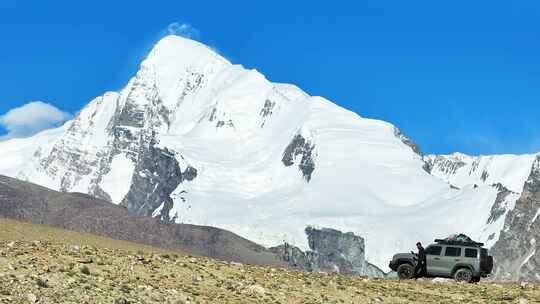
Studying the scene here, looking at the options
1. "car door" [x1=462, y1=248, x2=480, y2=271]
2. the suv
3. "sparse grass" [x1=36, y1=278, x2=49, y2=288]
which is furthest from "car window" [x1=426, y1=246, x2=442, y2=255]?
"sparse grass" [x1=36, y1=278, x2=49, y2=288]

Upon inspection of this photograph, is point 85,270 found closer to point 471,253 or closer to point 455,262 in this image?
point 455,262

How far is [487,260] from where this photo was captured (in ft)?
194

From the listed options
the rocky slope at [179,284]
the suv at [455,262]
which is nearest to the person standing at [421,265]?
the suv at [455,262]

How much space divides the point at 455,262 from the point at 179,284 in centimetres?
2239

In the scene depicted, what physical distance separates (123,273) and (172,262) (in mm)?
5070

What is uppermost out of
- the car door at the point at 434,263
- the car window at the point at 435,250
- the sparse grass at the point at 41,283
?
the car window at the point at 435,250

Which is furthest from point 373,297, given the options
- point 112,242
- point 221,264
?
point 112,242

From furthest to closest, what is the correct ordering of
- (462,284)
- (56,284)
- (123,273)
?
1. (462,284)
2. (123,273)
3. (56,284)

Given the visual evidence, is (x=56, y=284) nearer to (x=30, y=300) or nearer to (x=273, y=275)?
(x=30, y=300)

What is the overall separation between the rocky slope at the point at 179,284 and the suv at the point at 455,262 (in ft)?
18.3

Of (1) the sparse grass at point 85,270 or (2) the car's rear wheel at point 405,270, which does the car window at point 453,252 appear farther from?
(1) the sparse grass at point 85,270

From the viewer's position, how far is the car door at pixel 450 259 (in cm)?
5809

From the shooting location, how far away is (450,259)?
191 feet

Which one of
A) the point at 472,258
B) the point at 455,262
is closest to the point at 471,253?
the point at 472,258
